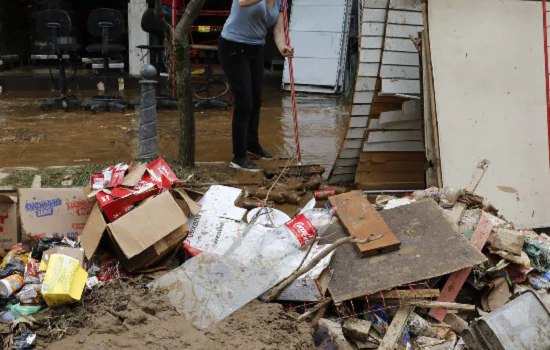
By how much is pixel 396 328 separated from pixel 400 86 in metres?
2.41

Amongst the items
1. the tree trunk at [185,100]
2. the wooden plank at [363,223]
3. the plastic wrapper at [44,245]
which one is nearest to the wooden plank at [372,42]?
the wooden plank at [363,223]

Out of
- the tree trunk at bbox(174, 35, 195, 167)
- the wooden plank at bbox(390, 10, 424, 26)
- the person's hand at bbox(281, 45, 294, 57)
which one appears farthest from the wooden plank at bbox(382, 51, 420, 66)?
the tree trunk at bbox(174, 35, 195, 167)

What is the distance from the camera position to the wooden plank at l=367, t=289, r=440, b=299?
3.20 meters

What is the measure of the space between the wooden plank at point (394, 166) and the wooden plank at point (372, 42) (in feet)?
3.51

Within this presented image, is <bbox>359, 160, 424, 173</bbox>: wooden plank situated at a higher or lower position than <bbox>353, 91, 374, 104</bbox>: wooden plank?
lower

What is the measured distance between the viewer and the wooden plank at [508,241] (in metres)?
3.64

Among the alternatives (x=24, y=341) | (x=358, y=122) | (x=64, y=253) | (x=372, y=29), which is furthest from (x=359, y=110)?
(x=24, y=341)

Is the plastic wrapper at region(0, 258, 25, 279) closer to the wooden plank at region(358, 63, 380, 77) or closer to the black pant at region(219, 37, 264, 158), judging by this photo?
the black pant at region(219, 37, 264, 158)

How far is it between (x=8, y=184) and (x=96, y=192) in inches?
70.4

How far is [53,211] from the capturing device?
3.62m

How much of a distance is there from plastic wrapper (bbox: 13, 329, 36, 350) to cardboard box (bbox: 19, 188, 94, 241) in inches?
37.8

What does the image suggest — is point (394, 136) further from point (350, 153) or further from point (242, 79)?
point (242, 79)

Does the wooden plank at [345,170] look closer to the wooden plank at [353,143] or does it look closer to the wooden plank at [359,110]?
the wooden plank at [353,143]

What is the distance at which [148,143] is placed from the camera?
4.80 m
